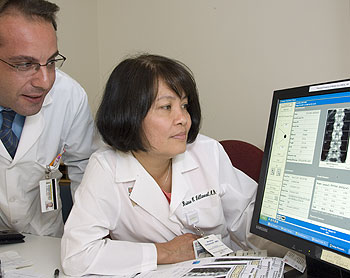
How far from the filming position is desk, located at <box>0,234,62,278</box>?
1.08 metres

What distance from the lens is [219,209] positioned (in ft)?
3.92

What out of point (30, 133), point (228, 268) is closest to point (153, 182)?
point (228, 268)

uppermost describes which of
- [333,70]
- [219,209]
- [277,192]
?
[333,70]

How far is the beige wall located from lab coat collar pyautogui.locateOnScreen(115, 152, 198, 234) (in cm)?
87

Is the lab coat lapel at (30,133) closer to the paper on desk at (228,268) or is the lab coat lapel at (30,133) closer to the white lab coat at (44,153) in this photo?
the white lab coat at (44,153)

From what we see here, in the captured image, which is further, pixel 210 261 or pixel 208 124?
pixel 208 124

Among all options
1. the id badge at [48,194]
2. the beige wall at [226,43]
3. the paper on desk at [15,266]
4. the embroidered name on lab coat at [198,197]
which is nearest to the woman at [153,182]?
the embroidered name on lab coat at [198,197]

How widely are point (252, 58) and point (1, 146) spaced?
48.4 inches

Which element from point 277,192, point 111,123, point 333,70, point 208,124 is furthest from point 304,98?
point 208,124

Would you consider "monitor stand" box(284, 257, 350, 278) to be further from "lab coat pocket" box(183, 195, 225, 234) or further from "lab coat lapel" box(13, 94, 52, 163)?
"lab coat lapel" box(13, 94, 52, 163)

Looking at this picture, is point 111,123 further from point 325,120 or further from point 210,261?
point 325,120

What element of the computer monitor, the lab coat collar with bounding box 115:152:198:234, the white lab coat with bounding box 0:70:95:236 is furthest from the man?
the computer monitor

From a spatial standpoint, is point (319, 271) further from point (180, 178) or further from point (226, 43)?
point (226, 43)

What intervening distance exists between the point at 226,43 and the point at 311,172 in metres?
1.33
